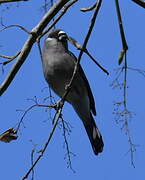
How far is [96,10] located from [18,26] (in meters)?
0.51

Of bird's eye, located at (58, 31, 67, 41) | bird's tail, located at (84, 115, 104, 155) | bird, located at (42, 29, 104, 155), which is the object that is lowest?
bird's tail, located at (84, 115, 104, 155)

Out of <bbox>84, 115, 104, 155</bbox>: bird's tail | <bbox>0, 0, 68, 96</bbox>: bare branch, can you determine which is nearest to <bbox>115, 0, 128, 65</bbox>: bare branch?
<bbox>0, 0, 68, 96</bbox>: bare branch

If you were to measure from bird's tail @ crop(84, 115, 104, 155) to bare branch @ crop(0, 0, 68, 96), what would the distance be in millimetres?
1688

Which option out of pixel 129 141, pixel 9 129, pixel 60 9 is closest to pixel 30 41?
pixel 60 9

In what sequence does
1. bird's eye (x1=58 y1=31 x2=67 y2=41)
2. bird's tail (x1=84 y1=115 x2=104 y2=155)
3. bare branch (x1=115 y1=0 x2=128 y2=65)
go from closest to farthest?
bare branch (x1=115 y1=0 x2=128 y2=65) < bird's tail (x1=84 y1=115 x2=104 y2=155) < bird's eye (x1=58 y1=31 x2=67 y2=41)

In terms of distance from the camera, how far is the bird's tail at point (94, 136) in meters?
4.24

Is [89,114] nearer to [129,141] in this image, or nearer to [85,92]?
[85,92]

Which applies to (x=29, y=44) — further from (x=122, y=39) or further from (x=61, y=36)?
(x=61, y=36)

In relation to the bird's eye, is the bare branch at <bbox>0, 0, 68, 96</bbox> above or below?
below

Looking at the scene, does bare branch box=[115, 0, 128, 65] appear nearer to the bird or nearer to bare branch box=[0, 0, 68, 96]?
bare branch box=[0, 0, 68, 96]

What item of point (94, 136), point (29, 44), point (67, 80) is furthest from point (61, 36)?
point (29, 44)

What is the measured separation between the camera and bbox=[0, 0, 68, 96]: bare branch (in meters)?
2.66

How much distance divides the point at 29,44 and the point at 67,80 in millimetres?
1731

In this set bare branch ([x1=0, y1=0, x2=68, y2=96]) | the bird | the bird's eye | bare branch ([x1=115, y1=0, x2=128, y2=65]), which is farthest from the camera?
the bird's eye
